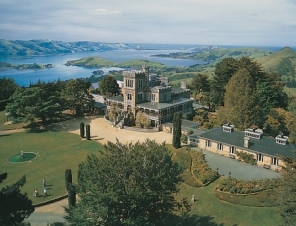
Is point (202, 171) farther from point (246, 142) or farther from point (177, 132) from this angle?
point (177, 132)

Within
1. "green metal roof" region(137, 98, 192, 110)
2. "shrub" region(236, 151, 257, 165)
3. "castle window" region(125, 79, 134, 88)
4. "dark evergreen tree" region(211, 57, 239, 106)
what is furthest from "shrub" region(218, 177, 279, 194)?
"dark evergreen tree" region(211, 57, 239, 106)

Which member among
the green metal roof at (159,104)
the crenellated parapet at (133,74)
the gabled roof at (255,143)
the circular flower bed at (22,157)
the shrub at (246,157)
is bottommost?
the circular flower bed at (22,157)

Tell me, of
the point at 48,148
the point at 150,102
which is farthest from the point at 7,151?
the point at 150,102

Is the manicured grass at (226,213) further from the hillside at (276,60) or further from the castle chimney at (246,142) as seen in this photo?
the hillside at (276,60)

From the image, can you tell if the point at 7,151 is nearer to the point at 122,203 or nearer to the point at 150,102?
the point at 150,102

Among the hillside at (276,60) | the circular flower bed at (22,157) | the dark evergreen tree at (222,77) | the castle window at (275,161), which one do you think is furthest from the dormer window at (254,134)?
the hillside at (276,60)

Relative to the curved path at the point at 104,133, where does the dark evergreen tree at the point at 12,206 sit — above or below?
above

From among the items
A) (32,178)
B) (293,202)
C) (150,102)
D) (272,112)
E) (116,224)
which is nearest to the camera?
(116,224)
